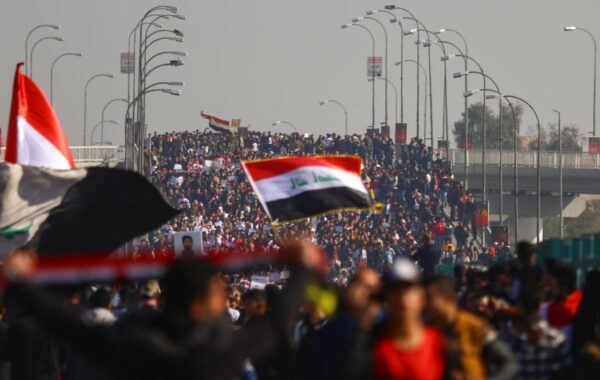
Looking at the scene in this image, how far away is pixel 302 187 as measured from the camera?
17406mm

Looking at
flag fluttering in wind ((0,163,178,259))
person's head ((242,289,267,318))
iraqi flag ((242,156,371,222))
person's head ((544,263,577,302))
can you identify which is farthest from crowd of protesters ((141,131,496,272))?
person's head ((544,263,577,302))

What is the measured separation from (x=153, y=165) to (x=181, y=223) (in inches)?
624

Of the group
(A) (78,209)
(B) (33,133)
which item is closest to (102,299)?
(A) (78,209)

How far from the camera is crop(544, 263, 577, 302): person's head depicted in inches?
499

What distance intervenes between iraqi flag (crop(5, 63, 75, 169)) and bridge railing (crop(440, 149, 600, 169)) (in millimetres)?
72106

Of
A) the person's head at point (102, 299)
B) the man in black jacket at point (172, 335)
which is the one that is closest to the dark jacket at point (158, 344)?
the man in black jacket at point (172, 335)

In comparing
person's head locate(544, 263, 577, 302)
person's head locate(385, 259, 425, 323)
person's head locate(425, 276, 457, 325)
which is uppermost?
person's head locate(385, 259, 425, 323)

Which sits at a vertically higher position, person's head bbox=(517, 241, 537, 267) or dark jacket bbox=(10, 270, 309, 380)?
dark jacket bbox=(10, 270, 309, 380)

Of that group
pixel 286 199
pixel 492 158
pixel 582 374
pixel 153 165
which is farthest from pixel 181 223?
pixel 582 374

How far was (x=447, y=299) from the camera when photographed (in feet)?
31.3

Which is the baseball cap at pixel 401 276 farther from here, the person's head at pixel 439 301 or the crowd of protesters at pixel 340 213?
the crowd of protesters at pixel 340 213

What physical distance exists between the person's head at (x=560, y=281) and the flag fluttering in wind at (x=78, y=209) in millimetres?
3982

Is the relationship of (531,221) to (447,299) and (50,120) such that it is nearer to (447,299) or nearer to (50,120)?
(50,120)

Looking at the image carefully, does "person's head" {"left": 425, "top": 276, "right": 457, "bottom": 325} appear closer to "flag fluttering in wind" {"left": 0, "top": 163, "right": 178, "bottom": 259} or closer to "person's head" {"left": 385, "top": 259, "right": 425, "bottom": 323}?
"person's head" {"left": 385, "top": 259, "right": 425, "bottom": 323}
